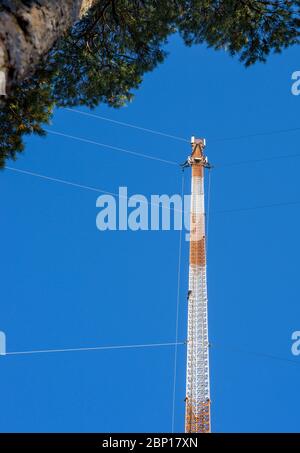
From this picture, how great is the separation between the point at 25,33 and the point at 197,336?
12.4m

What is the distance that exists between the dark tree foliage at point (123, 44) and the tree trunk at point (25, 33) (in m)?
3.36

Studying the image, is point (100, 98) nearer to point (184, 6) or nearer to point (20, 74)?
point (184, 6)

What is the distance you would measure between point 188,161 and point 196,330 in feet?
23.6

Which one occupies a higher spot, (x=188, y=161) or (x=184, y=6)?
(x=188, y=161)

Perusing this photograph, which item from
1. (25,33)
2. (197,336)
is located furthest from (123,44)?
(197,336)

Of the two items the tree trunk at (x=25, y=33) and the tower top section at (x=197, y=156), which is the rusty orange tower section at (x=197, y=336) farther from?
the tree trunk at (x=25, y=33)

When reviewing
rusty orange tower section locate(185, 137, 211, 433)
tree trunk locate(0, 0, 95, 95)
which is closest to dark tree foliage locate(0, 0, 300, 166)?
tree trunk locate(0, 0, 95, 95)

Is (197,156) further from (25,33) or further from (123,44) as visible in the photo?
(25,33)

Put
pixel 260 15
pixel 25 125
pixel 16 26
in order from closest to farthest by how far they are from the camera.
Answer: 1. pixel 16 26
2. pixel 25 125
3. pixel 260 15

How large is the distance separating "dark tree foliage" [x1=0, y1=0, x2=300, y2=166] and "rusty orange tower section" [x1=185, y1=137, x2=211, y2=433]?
819 centimetres

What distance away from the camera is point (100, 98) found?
8633 mm

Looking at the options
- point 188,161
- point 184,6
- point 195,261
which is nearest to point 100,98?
point 184,6

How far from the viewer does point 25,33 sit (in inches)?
135

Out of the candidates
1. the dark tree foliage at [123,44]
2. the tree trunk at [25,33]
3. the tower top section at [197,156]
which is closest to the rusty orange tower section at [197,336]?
the tower top section at [197,156]
